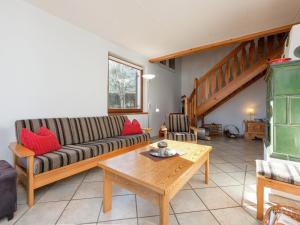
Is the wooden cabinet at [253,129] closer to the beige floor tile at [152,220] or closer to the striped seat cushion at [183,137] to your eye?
the striped seat cushion at [183,137]

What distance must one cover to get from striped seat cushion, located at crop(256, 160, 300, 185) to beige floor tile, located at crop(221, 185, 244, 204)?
47cm

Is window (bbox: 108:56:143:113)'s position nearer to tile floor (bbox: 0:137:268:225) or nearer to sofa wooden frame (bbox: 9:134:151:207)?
sofa wooden frame (bbox: 9:134:151:207)

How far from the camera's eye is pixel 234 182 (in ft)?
7.16

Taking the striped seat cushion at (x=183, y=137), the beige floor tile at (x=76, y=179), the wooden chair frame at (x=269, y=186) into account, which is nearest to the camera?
the wooden chair frame at (x=269, y=186)

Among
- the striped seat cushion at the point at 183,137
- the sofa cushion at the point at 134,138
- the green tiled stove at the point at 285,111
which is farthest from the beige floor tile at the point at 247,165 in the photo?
the sofa cushion at the point at 134,138

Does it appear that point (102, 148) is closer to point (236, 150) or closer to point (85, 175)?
point (85, 175)

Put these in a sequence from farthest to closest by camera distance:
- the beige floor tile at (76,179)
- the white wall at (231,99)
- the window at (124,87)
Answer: the white wall at (231,99) < the window at (124,87) < the beige floor tile at (76,179)

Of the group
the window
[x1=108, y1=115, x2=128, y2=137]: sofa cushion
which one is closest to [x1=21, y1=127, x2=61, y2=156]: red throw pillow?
[x1=108, y1=115, x2=128, y2=137]: sofa cushion

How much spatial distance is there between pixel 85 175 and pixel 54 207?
785 millimetres

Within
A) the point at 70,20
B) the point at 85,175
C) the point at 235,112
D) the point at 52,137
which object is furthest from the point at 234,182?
the point at 235,112

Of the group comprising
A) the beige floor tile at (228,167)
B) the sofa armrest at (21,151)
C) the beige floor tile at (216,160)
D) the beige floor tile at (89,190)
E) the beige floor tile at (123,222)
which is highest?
the sofa armrest at (21,151)

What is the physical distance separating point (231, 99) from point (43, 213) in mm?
5857

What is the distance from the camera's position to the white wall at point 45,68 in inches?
82.6

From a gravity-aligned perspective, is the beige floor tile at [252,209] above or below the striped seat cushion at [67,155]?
below
